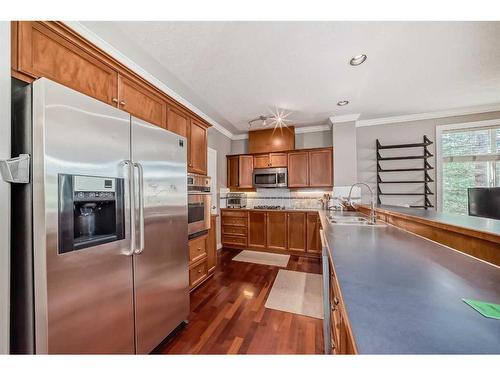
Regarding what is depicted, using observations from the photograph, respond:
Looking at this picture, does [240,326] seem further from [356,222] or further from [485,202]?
[485,202]

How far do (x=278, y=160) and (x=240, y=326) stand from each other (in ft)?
10.3

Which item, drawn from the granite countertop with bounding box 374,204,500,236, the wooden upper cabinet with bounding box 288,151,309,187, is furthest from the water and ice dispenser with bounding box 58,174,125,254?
the wooden upper cabinet with bounding box 288,151,309,187

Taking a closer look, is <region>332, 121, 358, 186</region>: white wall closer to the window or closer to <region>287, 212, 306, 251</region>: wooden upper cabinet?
<region>287, 212, 306, 251</region>: wooden upper cabinet

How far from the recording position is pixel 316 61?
2092mm

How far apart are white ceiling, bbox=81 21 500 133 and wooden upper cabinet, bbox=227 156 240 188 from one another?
1.43 m

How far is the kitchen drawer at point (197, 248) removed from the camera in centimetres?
229

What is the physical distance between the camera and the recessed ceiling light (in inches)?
79.9

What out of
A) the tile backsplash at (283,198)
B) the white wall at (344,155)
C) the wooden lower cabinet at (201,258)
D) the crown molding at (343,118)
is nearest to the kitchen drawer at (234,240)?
the tile backsplash at (283,198)

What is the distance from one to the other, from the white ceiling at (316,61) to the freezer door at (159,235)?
92 centimetres
